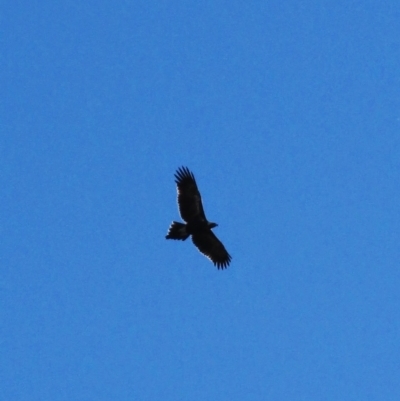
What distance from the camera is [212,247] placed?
154 feet

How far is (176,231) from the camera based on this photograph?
4484 cm

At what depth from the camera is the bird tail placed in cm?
4478

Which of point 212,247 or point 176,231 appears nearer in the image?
point 176,231

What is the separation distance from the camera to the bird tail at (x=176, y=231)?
44781mm

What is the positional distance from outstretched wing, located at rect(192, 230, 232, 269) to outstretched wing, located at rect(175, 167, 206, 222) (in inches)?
40.9

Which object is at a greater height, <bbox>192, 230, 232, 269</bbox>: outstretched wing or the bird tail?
<bbox>192, 230, 232, 269</bbox>: outstretched wing

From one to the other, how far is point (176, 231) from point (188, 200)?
1.17 metres

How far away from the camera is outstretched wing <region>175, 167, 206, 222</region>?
4497cm

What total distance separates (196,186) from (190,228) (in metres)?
1.50

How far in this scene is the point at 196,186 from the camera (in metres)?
45.1

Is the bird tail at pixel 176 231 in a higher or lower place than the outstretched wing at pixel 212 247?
lower

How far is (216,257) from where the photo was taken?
47219mm

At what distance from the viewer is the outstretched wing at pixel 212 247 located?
4612 centimetres

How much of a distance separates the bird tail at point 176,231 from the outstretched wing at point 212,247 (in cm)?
92
